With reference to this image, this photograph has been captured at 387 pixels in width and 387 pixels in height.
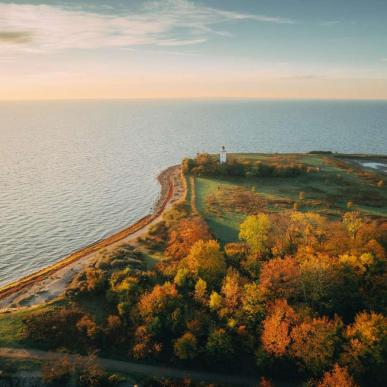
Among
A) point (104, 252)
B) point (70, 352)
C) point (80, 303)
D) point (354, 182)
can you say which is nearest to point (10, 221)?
point (104, 252)

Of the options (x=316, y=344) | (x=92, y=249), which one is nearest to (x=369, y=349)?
(x=316, y=344)

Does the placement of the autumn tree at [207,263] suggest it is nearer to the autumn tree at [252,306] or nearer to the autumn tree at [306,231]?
the autumn tree at [252,306]

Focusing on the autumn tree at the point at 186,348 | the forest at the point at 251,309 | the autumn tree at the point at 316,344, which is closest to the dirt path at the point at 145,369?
the forest at the point at 251,309

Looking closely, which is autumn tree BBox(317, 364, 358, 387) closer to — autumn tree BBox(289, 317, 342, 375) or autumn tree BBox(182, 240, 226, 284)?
autumn tree BBox(289, 317, 342, 375)

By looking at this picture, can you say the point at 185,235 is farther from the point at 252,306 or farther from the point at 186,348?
the point at 186,348

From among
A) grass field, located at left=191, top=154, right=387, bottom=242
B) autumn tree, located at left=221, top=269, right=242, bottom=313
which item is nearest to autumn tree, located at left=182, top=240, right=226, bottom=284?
autumn tree, located at left=221, top=269, right=242, bottom=313

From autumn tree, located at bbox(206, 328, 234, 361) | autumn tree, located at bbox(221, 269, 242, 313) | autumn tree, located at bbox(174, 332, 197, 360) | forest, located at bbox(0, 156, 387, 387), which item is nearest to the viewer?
forest, located at bbox(0, 156, 387, 387)
